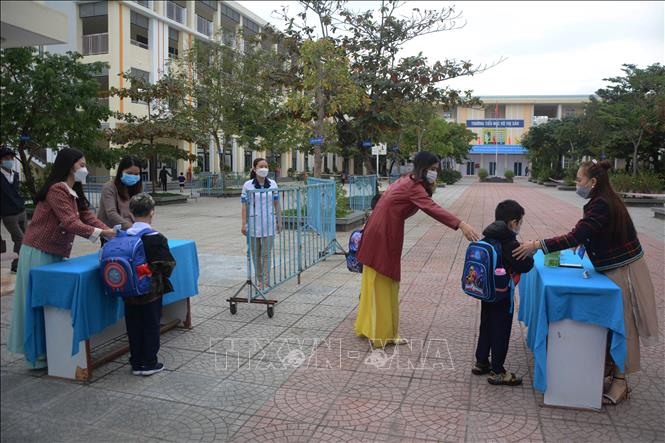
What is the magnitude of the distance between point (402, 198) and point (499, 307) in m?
1.22

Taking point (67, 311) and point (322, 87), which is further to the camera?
point (322, 87)

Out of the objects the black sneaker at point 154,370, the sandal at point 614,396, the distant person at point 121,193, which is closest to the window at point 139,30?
the distant person at point 121,193

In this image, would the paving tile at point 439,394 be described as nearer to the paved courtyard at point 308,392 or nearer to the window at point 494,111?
the paved courtyard at point 308,392

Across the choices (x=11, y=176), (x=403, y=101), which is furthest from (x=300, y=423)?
(x=403, y=101)

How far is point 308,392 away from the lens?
4039 millimetres

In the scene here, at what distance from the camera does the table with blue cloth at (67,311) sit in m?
3.99

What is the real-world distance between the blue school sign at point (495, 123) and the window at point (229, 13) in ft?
118

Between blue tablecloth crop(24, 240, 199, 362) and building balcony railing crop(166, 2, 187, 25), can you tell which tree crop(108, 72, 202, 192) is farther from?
blue tablecloth crop(24, 240, 199, 362)

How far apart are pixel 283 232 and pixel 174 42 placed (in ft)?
113

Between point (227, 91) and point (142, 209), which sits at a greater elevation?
point (227, 91)

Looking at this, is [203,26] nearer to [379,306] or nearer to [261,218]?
[261,218]

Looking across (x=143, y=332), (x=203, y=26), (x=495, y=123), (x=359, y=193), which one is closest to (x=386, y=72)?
(x=359, y=193)

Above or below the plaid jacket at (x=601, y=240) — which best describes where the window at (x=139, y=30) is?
above

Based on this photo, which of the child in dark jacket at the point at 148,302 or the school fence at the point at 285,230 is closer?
the child in dark jacket at the point at 148,302
